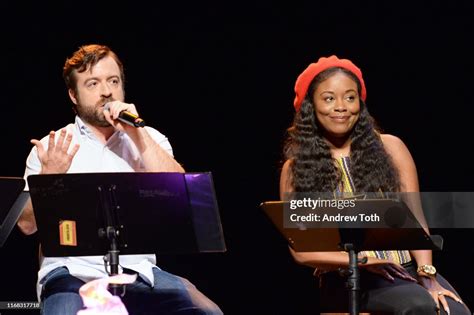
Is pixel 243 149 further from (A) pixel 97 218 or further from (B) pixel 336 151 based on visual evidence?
(A) pixel 97 218

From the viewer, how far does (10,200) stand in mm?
3527

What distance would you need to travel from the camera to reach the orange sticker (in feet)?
11.8

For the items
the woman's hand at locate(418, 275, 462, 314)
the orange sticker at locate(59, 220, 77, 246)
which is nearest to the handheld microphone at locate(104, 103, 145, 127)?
the orange sticker at locate(59, 220, 77, 246)

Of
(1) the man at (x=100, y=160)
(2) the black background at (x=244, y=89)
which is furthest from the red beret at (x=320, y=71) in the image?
(2) the black background at (x=244, y=89)

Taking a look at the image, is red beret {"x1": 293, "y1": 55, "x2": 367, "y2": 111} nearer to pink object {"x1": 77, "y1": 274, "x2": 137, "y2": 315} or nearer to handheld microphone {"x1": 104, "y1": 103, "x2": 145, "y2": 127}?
handheld microphone {"x1": 104, "y1": 103, "x2": 145, "y2": 127}

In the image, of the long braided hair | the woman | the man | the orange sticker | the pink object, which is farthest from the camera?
the long braided hair

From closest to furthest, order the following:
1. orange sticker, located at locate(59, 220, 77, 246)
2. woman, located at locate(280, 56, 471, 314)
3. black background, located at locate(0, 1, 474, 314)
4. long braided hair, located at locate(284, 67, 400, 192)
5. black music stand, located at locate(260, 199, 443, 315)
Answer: black music stand, located at locate(260, 199, 443, 315), orange sticker, located at locate(59, 220, 77, 246), woman, located at locate(280, 56, 471, 314), long braided hair, located at locate(284, 67, 400, 192), black background, located at locate(0, 1, 474, 314)

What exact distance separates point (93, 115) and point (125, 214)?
76 centimetres

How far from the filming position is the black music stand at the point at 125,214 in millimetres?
3521

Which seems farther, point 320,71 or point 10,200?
point 320,71

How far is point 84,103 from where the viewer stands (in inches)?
166

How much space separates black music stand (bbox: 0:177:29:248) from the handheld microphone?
1.57 feet

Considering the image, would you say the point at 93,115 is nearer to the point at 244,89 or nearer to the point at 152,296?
the point at 152,296

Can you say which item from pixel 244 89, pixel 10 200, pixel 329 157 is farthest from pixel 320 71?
pixel 10 200
